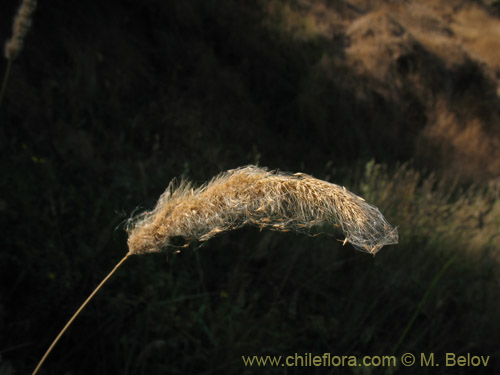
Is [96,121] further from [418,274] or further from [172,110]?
[418,274]

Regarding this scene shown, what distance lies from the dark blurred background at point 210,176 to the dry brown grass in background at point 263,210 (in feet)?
0.78

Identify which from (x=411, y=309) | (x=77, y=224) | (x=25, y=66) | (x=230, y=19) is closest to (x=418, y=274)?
(x=411, y=309)

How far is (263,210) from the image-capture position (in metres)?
0.88

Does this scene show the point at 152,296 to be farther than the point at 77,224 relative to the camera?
No

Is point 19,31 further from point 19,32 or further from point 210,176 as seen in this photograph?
point 210,176

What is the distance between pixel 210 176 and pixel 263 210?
109 inches

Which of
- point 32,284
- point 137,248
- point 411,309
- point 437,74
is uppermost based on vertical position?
point 437,74

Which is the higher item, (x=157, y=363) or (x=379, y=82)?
(x=379, y=82)

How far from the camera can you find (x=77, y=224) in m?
2.56

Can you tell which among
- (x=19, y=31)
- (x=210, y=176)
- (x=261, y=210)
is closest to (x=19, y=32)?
(x=19, y=31)

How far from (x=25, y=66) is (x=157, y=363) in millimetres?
3346

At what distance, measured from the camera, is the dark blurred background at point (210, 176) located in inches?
83.0

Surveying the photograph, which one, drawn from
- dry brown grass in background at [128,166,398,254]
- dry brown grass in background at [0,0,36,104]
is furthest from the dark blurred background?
dry brown grass in background at [0,0,36,104]

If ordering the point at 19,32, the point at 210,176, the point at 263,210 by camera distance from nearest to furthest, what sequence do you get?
1. the point at 263,210
2. the point at 19,32
3. the point at 210,176
